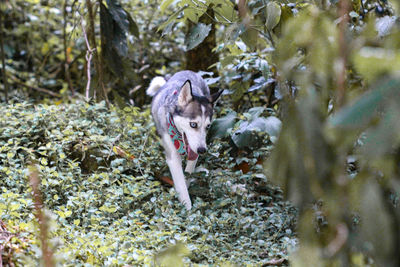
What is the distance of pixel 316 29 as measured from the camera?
6.11ft

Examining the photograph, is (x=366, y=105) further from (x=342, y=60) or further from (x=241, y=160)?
(x=241, y=160)

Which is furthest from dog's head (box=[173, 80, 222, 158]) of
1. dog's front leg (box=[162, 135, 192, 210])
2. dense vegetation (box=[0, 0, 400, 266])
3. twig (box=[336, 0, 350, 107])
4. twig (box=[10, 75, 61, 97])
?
twig (box=[10, 75, 61, 97])

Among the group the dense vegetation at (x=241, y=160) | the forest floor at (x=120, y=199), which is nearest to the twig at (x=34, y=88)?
the dense vegetation at (x=241, y=160)

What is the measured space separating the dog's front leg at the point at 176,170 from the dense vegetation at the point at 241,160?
0.19m

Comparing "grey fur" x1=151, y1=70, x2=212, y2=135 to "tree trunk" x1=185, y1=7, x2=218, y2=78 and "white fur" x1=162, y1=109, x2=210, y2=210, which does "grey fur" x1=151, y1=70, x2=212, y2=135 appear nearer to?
"white fur" x1=162, y1=109, x2=210, y2=210

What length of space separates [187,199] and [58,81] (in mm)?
5966

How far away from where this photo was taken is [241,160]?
5.29m

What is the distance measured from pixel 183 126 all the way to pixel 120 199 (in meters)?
1.00

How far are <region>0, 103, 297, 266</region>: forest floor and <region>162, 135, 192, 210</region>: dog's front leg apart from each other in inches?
3.5

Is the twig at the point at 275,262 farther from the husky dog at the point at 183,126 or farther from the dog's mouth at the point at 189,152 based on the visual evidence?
the dog's mouth at the point at 189,152

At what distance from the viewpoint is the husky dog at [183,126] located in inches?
194

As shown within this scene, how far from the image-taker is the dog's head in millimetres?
4941

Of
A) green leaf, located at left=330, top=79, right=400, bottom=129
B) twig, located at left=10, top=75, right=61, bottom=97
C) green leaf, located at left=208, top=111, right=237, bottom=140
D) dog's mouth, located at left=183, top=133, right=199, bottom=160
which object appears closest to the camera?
green leaf, located at left=330, top=79, right=400, bottom=129

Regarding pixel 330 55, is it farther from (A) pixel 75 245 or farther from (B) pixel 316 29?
(A) pixel 75 245
